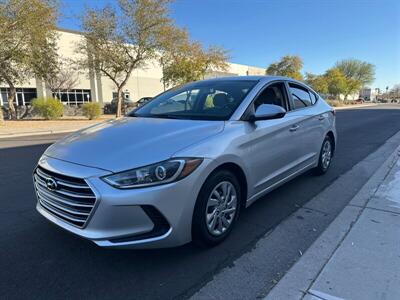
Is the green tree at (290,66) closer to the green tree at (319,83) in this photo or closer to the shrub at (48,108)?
the green tree at (319,83)

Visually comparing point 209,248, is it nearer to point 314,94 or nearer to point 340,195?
point 340,195

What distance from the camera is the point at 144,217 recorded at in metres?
2.47

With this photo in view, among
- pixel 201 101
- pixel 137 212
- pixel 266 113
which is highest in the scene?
pixel 201 101

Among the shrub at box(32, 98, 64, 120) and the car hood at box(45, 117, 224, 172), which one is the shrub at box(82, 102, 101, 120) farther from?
the car hood at box(45, 117, 224, 172)

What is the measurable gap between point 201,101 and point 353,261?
235 centimetres

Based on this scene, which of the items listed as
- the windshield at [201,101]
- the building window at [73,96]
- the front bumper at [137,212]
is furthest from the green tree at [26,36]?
the front bumper at [137,212]

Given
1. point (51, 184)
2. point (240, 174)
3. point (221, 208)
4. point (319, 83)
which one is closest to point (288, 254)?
point (221, 208)

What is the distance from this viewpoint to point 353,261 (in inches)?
108

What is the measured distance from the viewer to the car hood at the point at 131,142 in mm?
2529

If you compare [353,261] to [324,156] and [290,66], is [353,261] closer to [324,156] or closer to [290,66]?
[324,156]

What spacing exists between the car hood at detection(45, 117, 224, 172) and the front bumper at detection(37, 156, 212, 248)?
146 mm

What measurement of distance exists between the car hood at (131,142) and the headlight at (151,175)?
0.05 meters

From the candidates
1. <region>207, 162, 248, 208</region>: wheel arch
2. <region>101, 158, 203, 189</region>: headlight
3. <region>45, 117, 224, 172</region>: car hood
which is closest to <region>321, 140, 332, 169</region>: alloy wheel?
<region>207, 162, 248, 208</region>: wheel arch

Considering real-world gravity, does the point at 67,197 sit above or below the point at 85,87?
below
